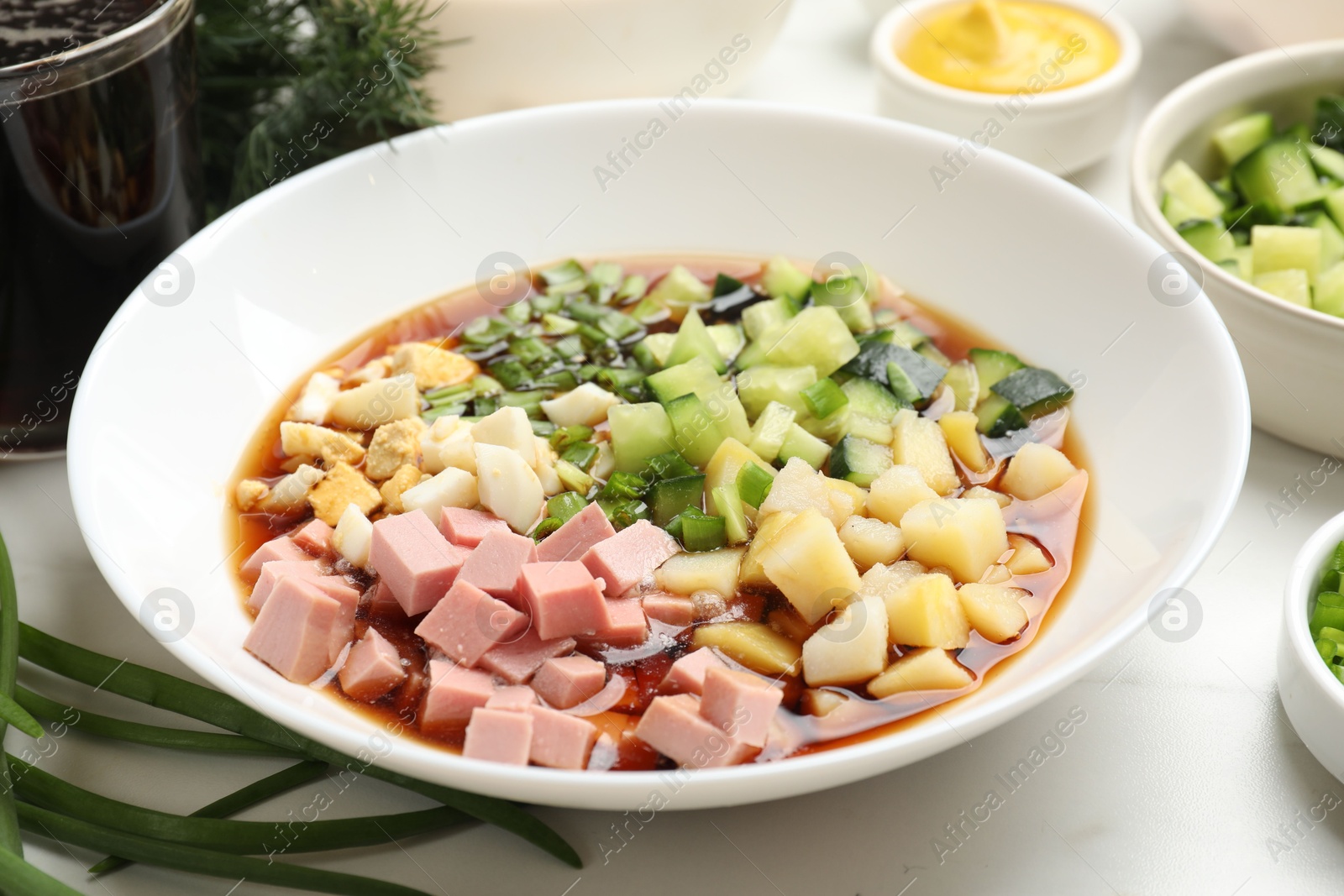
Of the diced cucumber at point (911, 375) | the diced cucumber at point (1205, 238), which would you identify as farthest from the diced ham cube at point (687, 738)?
the diced cucumber at point (1205, 238)

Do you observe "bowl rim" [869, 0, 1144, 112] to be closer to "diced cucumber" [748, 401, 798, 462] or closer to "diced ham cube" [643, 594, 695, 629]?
"diced cucumber" [748, 401, 798, 462]

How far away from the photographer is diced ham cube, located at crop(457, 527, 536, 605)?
1481 millimetres

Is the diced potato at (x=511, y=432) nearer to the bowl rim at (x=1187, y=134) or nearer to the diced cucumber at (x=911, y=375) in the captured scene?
the diced cucumber at (x=911, y=375)

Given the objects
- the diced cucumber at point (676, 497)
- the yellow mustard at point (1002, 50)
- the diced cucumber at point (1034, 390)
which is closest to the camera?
the diced cucumber at point (676, 497)

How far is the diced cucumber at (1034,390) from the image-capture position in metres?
1.90

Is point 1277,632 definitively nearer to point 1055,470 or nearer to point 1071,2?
point 1055,470

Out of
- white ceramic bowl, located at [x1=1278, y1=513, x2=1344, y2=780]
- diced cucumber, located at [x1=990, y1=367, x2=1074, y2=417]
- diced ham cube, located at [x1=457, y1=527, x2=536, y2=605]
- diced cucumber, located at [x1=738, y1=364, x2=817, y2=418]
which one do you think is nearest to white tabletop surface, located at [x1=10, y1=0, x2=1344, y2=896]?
white ceramic bowl, located at [x1=1278, y1=513, x2=1344, y2=780]

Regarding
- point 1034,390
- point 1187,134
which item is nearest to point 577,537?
point 1034,390

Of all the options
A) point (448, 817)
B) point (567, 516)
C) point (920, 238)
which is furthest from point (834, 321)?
point (448, 817)

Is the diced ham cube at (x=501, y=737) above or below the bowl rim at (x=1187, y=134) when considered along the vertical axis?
below

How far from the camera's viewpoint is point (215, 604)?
1588mm

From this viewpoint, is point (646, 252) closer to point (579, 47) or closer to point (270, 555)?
point (579, 47)

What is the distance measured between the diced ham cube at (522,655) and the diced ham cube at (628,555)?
0.11m

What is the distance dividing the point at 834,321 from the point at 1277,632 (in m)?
0.86
